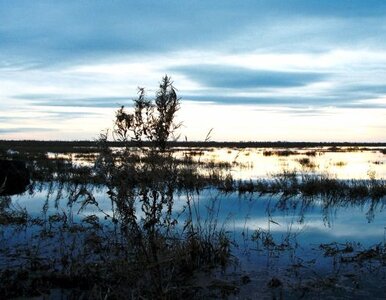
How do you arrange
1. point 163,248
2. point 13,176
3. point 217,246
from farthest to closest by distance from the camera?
point 13,176 < point 217,246 < point 163,248

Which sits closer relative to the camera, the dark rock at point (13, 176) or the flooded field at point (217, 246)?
the flooded field at point (217, 246)

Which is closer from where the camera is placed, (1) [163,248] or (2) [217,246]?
(1) [163,248]

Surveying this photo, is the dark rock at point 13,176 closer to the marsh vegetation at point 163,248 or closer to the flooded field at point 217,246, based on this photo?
the flooded field at point 217,246

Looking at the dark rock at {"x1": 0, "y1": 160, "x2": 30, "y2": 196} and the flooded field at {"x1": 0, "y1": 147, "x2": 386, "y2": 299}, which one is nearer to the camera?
the flooded field at {"x1": 0, "y1": 147, "x2": 386, "y2": 299}

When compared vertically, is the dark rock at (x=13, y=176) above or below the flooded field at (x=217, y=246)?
above

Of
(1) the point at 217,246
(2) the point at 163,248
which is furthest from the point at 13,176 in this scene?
(2) the point at 163,248

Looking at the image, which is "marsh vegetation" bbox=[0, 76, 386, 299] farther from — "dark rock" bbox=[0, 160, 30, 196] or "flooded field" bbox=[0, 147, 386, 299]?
"dark rock" bbox=[0, 160, 30, 196]

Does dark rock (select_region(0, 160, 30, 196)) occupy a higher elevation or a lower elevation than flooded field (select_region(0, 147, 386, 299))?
higher

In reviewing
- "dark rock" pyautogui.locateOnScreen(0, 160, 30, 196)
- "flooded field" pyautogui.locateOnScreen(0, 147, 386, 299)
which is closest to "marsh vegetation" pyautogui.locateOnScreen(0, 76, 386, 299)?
"flooded field" pyautogui.locateOnScreen(0, 147, 386, 299)

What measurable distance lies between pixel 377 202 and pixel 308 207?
264 cm

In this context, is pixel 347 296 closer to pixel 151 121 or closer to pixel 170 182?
pixel 170 182

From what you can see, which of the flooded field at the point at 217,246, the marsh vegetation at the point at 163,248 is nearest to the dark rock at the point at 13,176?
the flooded field at the point at 217,246

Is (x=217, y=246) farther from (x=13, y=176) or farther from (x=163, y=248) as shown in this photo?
(x=13, y=176)

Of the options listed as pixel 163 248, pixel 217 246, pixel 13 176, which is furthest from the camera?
pixel 13 176
